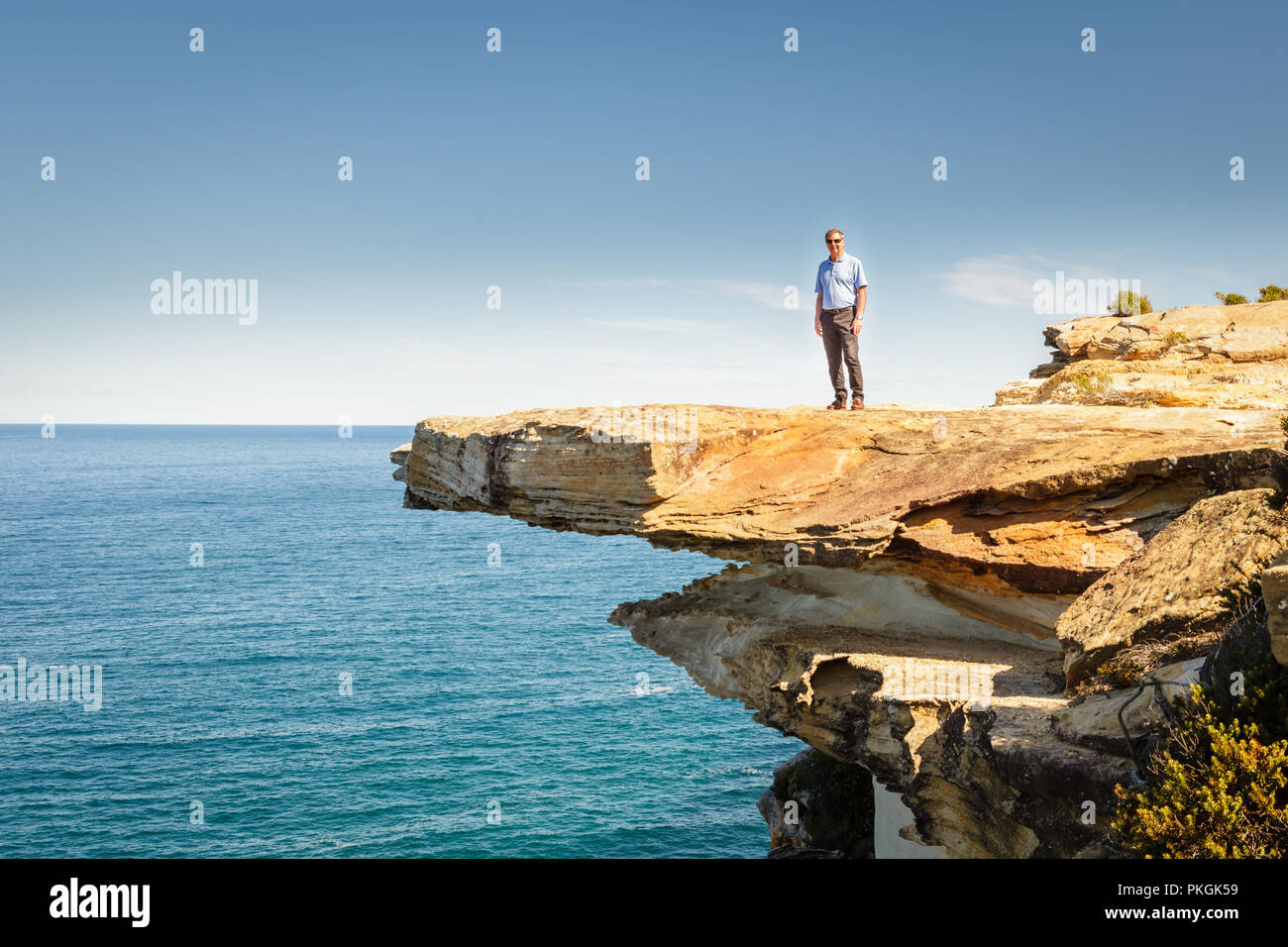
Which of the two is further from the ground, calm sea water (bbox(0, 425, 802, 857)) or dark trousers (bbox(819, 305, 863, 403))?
dark trousers (bbox(819, 305, 863, 403))

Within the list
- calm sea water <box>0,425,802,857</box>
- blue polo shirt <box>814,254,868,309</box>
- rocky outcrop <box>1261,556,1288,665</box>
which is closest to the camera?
rocky outcrop <box>1261,556,1288,665</box>

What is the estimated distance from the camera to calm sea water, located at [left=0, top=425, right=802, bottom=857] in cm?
4303

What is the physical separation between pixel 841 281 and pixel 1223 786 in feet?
34.0

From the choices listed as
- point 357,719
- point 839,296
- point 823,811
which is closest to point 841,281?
point 839,296

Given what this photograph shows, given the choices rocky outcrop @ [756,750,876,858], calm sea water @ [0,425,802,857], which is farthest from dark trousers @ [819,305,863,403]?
calm sea water @ [0,425,802,857]

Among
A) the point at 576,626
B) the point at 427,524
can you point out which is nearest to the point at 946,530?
the point at 576,626

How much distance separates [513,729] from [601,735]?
17.9 feet

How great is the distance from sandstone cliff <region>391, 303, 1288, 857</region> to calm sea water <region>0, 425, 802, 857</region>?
1037 inches

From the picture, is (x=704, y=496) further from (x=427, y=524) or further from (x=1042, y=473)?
(x=427, y=524)

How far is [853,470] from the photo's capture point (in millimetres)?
15555

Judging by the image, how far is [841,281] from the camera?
16.3 meters

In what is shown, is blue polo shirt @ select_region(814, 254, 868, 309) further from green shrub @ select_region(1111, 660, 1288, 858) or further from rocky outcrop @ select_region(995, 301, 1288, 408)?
green shrub @ select_region(1111, 660, 1288, 858)

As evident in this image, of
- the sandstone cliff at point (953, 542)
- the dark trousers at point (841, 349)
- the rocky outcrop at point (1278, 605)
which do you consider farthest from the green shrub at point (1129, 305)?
the rocky outcrop at point (1278, 605)

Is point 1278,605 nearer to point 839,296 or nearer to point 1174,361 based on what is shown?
point 839,296
